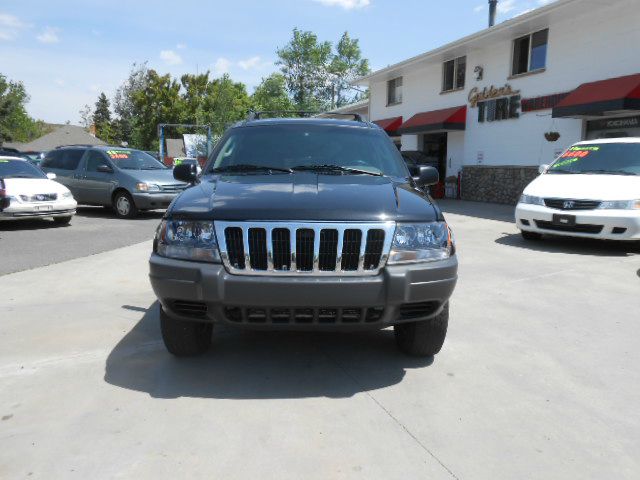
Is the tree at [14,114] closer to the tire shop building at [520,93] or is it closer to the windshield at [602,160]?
the tire shop building at [520,93]

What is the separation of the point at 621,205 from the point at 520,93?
10653 millimetres

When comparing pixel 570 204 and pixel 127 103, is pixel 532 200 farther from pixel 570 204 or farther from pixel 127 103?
pixel 127 103

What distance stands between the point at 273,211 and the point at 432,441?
4.68ft

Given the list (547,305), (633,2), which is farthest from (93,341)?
(633,2)

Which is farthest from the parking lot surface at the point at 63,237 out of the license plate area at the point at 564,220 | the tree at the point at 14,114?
the tree at the point at 14,114

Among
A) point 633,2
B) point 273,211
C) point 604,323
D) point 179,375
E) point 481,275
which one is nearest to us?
point 273,211

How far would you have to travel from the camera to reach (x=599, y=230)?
7.58 metres

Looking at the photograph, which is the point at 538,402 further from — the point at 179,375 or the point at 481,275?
the point at 481,275

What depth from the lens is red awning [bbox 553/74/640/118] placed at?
11953 millimetres

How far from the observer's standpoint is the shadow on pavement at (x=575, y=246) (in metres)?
7.89

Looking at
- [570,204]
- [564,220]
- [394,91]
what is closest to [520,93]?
[394,91]

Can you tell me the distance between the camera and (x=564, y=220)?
777 centimetres

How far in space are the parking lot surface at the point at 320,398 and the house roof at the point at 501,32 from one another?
39.3 feet

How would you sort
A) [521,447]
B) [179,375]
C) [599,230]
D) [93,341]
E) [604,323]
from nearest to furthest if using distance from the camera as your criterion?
[521,447], [179,375], [93,341], [604,323], [599,230]
